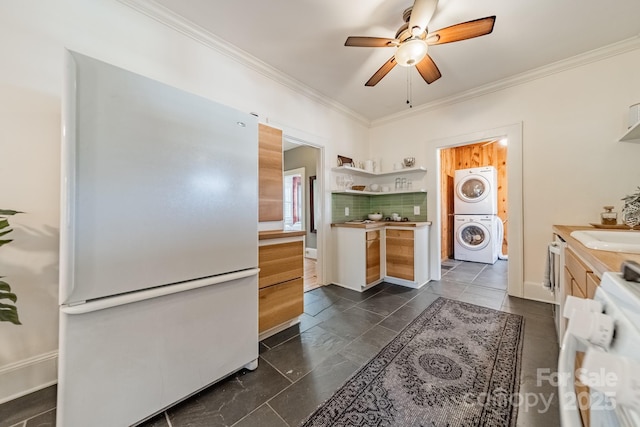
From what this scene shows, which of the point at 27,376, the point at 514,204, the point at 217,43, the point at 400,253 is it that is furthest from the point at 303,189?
the point at 27,376

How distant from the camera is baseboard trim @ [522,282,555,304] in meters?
2.52

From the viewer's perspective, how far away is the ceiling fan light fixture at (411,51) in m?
1.64

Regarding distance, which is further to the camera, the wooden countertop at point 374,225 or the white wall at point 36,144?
the wooden countertop at point 374,225

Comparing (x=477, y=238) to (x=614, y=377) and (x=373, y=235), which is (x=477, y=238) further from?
(x=614, y=377)

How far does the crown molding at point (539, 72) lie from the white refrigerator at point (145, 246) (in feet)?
9.75

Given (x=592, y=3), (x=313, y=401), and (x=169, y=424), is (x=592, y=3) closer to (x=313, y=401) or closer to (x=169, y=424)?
(x=313, y=401)

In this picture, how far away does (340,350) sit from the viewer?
5.63 feet

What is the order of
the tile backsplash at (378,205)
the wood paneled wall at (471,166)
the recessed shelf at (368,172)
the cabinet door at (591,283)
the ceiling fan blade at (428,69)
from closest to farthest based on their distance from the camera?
the cabinet door at (591,283), the ceiling fan blade at (428,69), the recessed shelf at (368,172), the tile backsplash at (378,205), the wood paneled wall at (471,166)

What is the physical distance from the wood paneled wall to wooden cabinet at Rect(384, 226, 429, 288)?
180 centimetres

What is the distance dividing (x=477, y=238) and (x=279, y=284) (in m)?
Result: 4.25

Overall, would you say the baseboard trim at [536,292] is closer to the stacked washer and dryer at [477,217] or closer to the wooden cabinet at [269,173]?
the stacked washer and dryer at [477,217]

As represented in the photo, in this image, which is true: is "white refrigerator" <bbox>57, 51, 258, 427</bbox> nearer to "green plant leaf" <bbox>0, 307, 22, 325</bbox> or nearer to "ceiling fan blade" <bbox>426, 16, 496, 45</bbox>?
"green plant leaf" <bbox>0, 307, 22, 325</bbox>

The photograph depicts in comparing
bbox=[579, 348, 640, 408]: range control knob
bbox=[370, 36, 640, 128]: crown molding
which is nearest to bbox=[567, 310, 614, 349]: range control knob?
bbox=[579, 348, 640, 408]: range control knob

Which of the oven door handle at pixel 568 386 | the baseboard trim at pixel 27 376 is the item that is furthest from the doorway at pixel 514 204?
the baseboard trim at pixel 27 376
